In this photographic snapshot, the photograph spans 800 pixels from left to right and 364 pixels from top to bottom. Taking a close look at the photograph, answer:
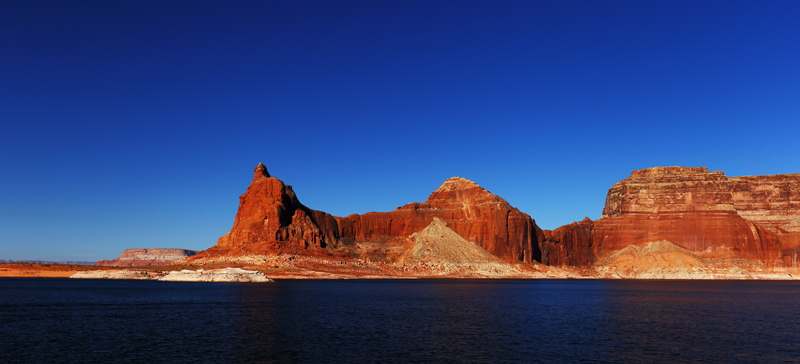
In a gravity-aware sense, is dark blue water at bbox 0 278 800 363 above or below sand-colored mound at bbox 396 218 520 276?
below

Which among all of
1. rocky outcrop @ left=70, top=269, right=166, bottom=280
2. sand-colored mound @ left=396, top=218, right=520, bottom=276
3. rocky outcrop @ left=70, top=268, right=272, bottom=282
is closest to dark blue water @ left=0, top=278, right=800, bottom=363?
rocky outcrop @ left=70, top=268, right=272, bottom=282

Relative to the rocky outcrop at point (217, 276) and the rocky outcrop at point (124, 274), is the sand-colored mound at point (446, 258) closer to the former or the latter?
the rocky outcrop at point (217, 276)

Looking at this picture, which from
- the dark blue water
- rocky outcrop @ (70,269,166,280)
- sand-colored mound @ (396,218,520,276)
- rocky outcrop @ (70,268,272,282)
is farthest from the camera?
sand-colored mound @ (396,218,520,276)

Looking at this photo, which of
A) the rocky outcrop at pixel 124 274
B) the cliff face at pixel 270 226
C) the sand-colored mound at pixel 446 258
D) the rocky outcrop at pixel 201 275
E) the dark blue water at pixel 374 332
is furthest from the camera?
the sand-colored mound at pixel 446 258

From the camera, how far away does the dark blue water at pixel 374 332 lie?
1378 inches

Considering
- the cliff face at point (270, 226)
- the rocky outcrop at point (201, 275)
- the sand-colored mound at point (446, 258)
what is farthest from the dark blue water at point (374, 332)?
the sand-colored mound at point (446, 258)

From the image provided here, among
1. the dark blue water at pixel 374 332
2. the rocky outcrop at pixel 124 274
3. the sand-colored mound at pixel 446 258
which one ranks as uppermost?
the sand-colored mound at pixel 446 258

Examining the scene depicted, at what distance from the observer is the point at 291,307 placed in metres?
64.8

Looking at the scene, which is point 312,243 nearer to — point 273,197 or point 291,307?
point 273,197

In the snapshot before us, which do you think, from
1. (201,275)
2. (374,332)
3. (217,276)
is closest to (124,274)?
(201,275)

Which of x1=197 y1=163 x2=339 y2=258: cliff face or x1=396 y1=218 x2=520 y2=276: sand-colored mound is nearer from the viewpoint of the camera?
x1=197 y1=163 x2=339 y2=258: cliff face

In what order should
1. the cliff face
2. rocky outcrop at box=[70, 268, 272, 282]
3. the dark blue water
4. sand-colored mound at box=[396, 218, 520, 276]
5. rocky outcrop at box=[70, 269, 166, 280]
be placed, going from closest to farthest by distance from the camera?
the dark blue water < rocky outcrop at box=[70, 268, 272, 282] < rocky outcrop at box=[70, 269, 166, 280] < the cliff face < sand-colored mound at box=[396, 218, 520, 276]

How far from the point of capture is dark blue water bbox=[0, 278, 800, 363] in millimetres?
35000

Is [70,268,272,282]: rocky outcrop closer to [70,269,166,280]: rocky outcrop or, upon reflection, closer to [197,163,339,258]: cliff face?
[70,269,166,280]: rocky outcrop
